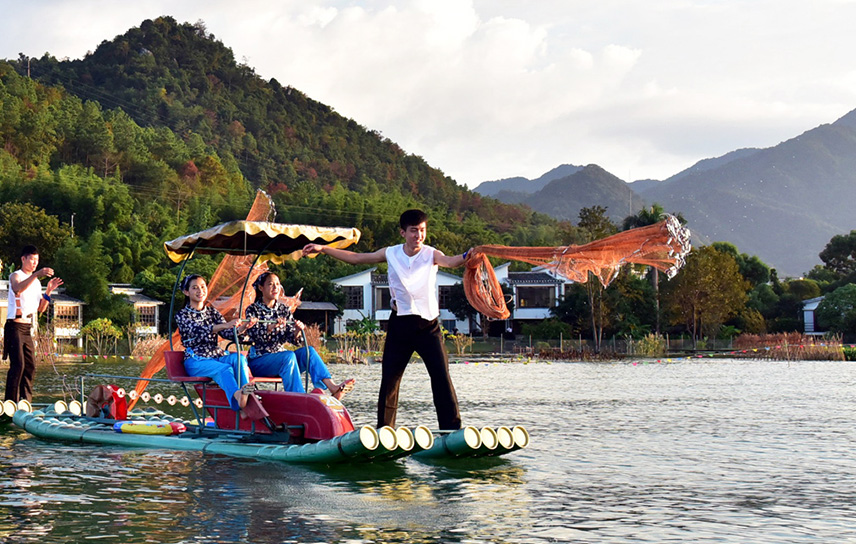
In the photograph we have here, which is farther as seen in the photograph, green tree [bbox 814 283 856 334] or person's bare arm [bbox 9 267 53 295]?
green tree [bbox 814 283 856 334]

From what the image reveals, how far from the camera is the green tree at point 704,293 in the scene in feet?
213

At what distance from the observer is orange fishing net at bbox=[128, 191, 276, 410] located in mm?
13945

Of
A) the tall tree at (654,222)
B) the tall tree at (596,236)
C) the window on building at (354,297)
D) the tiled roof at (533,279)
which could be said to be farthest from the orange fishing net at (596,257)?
the window on building at (354,297)

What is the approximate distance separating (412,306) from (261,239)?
2.70m

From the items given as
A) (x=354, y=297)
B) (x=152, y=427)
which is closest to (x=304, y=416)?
(x=152, y=427)

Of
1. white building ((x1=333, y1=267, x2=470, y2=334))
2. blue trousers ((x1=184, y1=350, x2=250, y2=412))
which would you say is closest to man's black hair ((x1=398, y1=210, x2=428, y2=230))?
blue trousers ((x1=184, y1=350, x2=250, y2=412))

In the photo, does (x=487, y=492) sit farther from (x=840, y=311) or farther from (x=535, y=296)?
(x=535, y=296)

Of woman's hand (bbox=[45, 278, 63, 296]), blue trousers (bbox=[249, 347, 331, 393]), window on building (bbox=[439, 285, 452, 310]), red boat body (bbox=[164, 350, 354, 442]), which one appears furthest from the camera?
window on building (bbox=[439, 285, 452, 310])

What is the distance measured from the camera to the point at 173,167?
115438 millimetres

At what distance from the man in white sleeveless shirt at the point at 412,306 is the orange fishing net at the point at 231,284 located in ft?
10.7

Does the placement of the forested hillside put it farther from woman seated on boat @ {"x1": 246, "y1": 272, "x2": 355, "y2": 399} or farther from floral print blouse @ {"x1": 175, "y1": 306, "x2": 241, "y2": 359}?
floral print blouse @ {"x1": 175, "y1": 306, "x2": 241, "y2": 359}

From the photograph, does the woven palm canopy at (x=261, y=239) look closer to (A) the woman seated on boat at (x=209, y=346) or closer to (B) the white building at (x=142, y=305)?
(A) the woman seated on boat at (x=209, y=346)

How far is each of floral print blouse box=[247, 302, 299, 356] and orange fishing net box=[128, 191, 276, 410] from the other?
1.35m

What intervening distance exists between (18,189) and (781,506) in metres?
83.7
